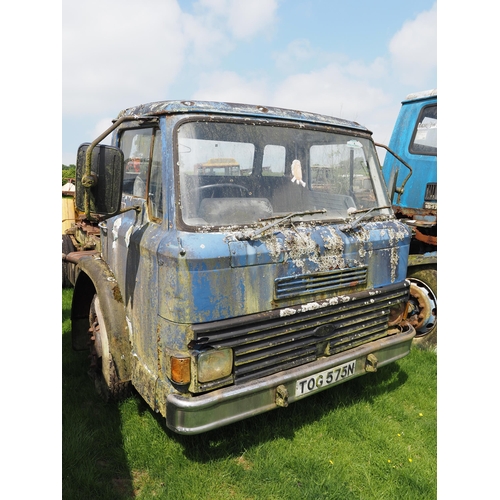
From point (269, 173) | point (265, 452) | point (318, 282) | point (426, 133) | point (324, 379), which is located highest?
point (426, 133)

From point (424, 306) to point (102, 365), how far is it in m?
3.30

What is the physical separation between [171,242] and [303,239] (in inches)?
33.5

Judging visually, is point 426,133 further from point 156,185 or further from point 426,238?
point 156,185

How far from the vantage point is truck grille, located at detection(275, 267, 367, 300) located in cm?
274

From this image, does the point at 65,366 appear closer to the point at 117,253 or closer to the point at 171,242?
the point at 117,253

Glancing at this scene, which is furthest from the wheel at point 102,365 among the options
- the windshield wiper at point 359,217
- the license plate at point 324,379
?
the windshield wiper at point 359,217

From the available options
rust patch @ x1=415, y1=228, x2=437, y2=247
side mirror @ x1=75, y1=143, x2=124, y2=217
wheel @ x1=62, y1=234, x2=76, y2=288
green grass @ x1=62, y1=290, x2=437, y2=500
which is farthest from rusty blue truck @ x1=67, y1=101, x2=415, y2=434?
wheel @ x1=62, y1=234, x2=76, y2=288

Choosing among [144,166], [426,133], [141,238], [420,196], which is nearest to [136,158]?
[144,166]

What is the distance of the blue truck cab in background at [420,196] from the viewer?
4738 millimetres

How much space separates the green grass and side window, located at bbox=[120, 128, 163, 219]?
1607mm

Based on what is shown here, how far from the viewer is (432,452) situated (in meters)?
3.13

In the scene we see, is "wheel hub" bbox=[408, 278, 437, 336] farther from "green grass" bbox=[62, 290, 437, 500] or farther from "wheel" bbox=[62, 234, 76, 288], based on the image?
"wheel" bbox=[62, 234, 76, 288]

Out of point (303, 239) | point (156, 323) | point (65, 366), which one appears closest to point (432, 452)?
point (303, 239)

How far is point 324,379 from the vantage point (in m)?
2.98
